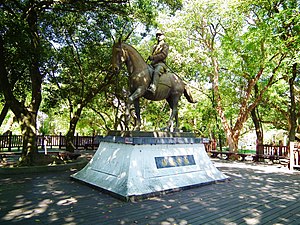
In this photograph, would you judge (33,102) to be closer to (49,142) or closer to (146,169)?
(146,169)

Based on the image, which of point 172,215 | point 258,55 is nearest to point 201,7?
point 258,55

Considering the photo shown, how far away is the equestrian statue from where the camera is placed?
280 inches

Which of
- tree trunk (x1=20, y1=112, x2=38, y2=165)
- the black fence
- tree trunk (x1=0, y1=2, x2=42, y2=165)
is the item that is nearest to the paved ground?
tree trunk (x1=20, y1=112, x2=38, y2=165)

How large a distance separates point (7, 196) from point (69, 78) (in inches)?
396

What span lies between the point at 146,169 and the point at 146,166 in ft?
0.27

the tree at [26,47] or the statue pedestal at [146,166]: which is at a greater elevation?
the tree at [26,47]

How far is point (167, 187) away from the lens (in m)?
6.25

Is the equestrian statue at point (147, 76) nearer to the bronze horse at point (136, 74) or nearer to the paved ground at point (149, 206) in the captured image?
the bronze horse at point (136, 74)

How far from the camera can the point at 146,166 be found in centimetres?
634

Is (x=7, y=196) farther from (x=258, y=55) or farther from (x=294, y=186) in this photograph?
(x=258, y=55)

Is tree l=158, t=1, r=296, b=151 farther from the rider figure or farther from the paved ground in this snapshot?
the paved ground

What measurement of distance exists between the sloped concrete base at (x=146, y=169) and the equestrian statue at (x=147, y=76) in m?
1.03

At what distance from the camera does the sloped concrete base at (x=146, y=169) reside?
5.95 meters

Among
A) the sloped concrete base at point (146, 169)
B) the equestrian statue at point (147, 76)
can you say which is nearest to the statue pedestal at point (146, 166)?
the sloped concrete base at point (146, 169)
